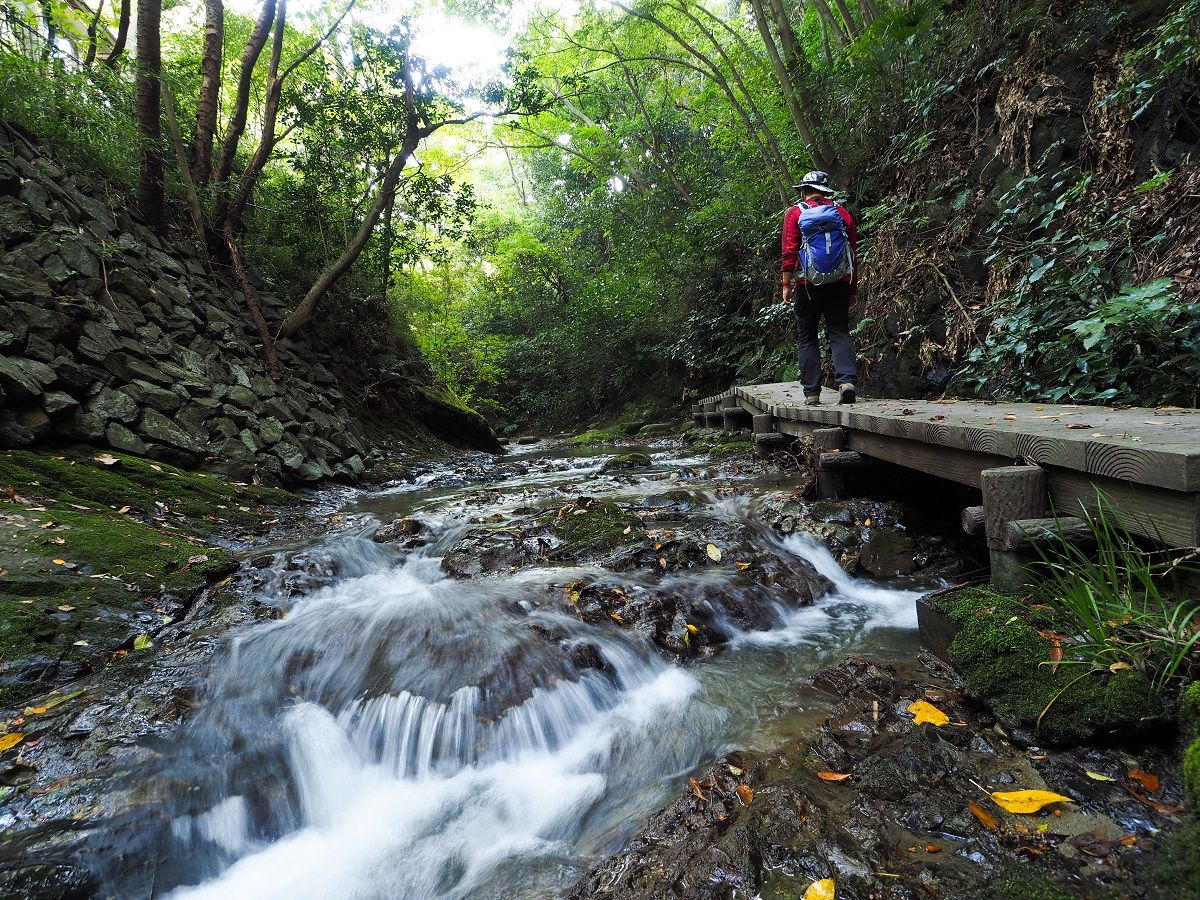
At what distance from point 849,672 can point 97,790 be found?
10.9 ft

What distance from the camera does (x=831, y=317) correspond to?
5633 mm

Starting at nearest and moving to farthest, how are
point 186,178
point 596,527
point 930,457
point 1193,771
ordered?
point 1193,771 < point 930,457 < point 596,527 < point 186,178

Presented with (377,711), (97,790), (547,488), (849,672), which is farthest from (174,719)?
(547,488)

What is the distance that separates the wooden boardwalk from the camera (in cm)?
200

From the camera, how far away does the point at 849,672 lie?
2.90m

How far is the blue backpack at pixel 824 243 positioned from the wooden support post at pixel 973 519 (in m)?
2.99

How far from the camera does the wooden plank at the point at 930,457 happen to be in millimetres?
3256

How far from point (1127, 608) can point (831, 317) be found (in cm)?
407

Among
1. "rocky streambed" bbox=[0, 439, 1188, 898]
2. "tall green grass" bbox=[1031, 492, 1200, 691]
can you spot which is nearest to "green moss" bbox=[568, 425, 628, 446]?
"rocky streambed" bbox=[0, 439, 1188, 898]

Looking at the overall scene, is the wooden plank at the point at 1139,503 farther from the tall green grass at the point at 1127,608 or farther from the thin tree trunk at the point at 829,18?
the thin tree trunk at the point at 829,18

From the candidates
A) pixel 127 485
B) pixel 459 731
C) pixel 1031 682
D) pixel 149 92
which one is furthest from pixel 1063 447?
pixel 149 92

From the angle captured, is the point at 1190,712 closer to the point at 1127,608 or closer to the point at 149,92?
the point at 1127,608

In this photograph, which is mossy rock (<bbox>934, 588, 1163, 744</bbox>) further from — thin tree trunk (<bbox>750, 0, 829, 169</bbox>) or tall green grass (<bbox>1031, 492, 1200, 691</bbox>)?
thin tree trunk (<bbox>750, 0, 829, 169</bbox>)

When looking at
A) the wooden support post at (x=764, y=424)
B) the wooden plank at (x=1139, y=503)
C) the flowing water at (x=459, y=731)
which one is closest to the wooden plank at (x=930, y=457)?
the wooden plank at (x=1139, y=503)
